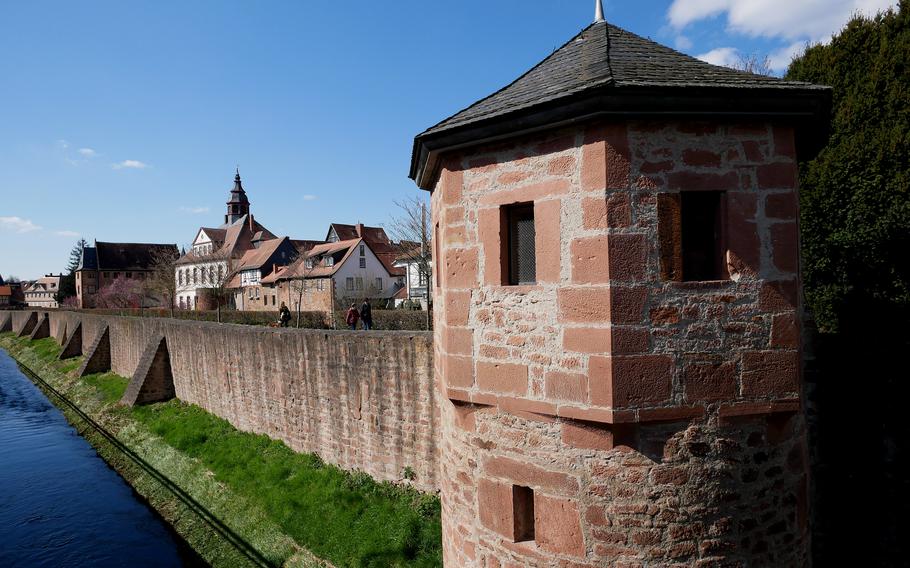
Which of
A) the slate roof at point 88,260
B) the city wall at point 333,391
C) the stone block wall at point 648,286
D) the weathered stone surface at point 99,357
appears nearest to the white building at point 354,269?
the weathered stone surface at point 99,357

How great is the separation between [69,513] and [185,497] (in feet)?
10.5

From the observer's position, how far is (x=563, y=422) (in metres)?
3.92

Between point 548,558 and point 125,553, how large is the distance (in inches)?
395

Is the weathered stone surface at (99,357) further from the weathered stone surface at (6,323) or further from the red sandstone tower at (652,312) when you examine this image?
the weathered stone surface at (6,323)

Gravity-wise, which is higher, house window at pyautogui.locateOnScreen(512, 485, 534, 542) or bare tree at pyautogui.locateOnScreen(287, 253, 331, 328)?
bare tree at pyautogui.locateOnScreen(287, 253, 331, 328)

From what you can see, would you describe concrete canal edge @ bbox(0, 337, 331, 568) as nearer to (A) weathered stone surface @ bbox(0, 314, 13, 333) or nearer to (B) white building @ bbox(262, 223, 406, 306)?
(B) white building @ bbox(262, 223, 406, 306)

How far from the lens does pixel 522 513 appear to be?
427cm

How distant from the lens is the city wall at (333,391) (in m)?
8.98

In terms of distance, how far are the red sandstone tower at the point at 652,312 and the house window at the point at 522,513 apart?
4cm

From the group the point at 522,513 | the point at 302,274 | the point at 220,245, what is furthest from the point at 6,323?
the point at 522,513

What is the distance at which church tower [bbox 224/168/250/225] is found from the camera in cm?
6794

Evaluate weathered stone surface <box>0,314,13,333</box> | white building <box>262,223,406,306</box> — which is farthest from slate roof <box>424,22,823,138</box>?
weathered stone surface <box>0,314,13,333</box>

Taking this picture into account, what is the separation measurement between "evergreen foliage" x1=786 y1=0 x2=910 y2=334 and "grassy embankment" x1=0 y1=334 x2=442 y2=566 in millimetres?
7047

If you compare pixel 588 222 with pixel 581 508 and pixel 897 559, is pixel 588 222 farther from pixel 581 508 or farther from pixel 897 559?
pixel 897 559
